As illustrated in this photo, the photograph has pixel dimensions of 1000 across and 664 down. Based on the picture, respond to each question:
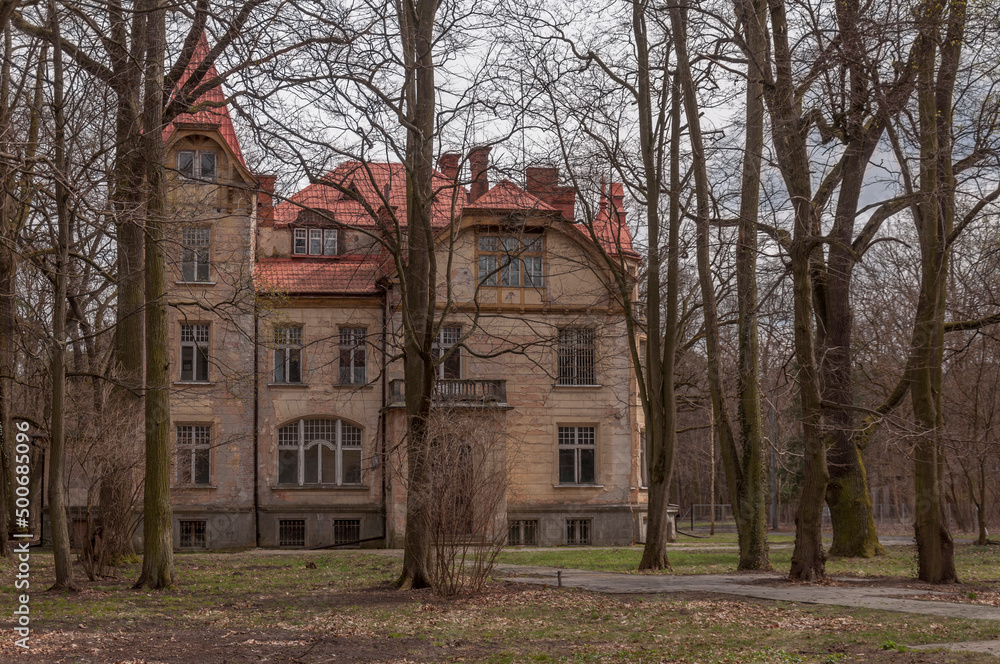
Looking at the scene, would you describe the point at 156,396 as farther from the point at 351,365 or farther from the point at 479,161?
the point at 351,365

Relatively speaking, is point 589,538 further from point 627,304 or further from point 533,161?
point 533,161

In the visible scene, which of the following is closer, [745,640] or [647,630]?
[745,640]

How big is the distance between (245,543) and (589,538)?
11.7 m

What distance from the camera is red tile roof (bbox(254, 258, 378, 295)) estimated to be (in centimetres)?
3406

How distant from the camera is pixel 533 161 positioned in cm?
1747

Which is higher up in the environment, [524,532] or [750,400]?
[750,400]

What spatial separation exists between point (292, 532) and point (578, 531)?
991 cm

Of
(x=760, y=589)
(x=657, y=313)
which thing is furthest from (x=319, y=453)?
(x=760, y=589)

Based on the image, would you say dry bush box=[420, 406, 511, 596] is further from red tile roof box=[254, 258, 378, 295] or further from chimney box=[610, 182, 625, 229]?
red tile roof box=[254, 258, 378, 295]

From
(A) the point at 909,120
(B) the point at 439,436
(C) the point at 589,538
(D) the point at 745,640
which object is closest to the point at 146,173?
(B) the point at 439,436

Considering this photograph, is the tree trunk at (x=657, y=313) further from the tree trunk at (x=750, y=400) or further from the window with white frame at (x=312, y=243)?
the window with white frame at (x=312, y=243)

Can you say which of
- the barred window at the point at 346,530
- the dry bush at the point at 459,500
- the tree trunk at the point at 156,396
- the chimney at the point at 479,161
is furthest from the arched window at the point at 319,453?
the dry bush at the point at 459,500

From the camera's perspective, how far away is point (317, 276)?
34.8m

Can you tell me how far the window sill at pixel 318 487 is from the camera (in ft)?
108
